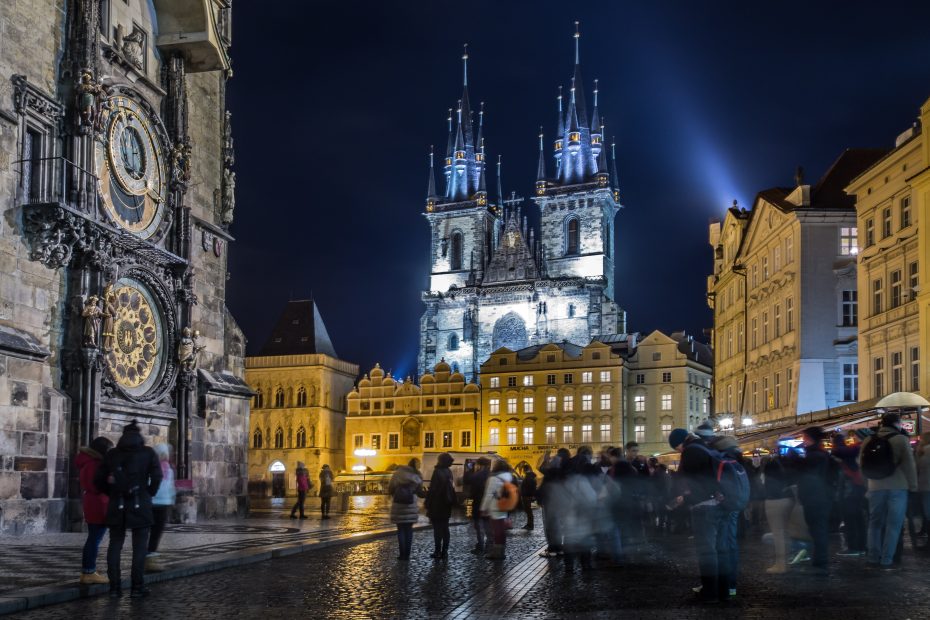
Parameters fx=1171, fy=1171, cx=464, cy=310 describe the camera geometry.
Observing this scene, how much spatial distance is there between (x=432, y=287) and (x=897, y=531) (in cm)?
9704

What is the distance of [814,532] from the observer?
1328cm

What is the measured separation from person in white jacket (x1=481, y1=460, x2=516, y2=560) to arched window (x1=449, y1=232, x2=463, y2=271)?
305ft

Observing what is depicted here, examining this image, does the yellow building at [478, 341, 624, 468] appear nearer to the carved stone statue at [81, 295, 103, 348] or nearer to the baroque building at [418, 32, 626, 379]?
the baroque building at [418, 32, 626, 379]

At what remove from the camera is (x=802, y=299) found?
38688mm

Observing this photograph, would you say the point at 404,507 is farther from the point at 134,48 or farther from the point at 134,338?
the point at 134,48

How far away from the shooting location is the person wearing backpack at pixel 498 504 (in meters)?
16.2

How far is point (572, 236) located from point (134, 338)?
84163 mm

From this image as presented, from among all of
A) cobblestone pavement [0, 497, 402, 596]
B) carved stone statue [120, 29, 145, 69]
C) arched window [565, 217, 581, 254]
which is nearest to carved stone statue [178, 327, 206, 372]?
cobblestone pavement [0, 497, 402, 596]

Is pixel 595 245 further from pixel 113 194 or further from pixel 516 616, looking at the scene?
pixel 516 616

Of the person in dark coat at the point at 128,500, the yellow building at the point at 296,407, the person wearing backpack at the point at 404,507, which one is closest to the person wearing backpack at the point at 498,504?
the person wearing backpack at the point at 404,507

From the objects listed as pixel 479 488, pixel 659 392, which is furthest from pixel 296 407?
pixel 479 488

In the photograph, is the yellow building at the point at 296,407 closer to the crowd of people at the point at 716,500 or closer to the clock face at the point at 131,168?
the clock face at the point at 131,168

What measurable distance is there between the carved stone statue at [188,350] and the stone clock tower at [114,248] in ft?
0.17

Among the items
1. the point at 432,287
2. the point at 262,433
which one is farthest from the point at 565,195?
the point at 262,433
